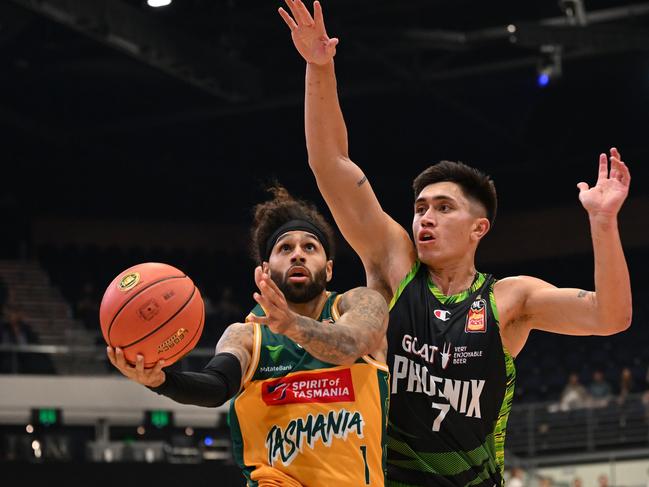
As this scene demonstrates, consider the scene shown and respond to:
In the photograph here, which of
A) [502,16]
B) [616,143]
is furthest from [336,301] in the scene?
[616,143]

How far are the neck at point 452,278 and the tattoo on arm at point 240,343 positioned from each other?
96 cm

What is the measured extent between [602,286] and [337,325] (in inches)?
46.1

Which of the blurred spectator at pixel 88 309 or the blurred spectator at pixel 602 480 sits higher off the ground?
the blurred spectator at pixel 88 309

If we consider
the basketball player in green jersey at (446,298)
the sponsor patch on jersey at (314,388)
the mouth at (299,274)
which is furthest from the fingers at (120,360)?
the basketball player in green jersey at (446,298)

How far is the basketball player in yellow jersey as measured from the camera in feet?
14.7

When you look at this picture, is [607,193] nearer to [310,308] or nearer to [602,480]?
[310,308]

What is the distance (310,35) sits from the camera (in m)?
5.02

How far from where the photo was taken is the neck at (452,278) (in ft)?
17.2

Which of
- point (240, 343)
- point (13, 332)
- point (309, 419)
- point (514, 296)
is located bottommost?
point (309, 419)

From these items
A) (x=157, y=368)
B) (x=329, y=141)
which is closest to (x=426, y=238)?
(x=329, y=141)

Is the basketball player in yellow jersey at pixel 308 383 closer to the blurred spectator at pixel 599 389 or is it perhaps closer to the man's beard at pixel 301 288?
the man's beard at pixel 301 288

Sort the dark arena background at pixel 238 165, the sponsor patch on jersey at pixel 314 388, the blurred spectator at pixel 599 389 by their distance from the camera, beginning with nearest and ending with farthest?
1. the sponsor patch on jersey at pixel 314 388
2. the dark arena background at pixel 238 165
3. the blurred spectator at pixel 599 389

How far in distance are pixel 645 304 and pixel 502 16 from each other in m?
6.43

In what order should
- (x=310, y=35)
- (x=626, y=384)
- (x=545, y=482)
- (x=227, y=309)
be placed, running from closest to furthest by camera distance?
(x=310, y=35), (x=545, y=482), (x=626, y=384), (x=227, y=309)
